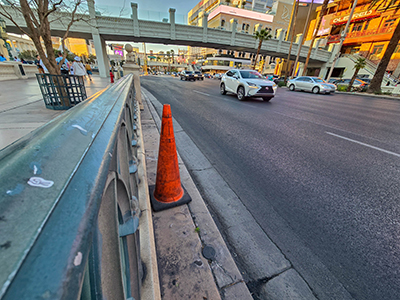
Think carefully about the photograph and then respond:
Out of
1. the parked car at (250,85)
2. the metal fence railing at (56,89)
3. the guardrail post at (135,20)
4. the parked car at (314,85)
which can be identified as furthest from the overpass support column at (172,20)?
the metal fence railing at (56,89)

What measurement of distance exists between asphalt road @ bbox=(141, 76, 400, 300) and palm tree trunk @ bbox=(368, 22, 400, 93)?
17.2 meters

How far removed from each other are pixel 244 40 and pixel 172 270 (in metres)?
37.1

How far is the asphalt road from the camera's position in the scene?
177 cm

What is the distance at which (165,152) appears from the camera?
7.70ft

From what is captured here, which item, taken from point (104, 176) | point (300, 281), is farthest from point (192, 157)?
point (104, 176)

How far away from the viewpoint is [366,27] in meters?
35.5

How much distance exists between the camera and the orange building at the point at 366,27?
31.5 m

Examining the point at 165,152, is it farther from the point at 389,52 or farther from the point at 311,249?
the point at 389,52

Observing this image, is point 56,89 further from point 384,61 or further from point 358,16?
point 358,16

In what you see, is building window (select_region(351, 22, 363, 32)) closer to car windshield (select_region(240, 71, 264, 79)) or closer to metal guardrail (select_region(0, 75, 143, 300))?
car windshield (select_region(240, 71, 264, 79))

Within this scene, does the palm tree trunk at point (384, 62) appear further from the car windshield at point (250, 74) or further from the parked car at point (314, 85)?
the car windshield at point (250, 74)

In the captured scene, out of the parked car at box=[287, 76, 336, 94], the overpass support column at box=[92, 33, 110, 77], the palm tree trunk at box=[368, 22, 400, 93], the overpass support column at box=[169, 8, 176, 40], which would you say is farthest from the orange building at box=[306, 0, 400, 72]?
the overpass support column at box=[92, 33, 110, 77]

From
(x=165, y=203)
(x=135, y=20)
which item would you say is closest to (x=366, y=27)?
(x=135, y=20)

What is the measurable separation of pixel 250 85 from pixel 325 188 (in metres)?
7.86
